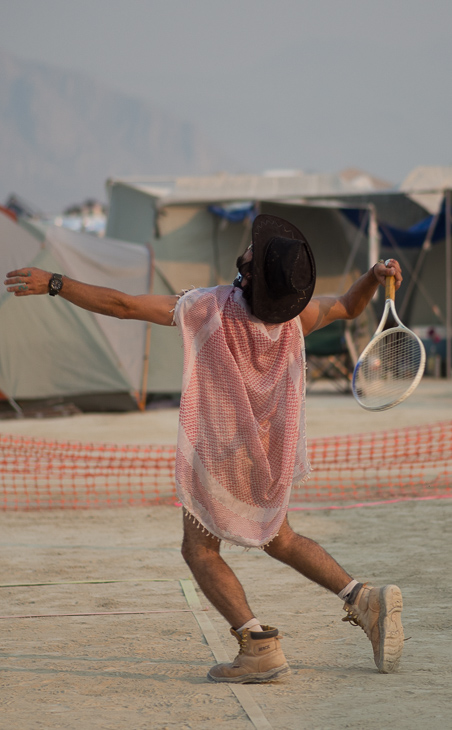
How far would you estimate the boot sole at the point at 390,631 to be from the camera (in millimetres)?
3398

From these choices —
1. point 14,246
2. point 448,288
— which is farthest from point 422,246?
point 14,246

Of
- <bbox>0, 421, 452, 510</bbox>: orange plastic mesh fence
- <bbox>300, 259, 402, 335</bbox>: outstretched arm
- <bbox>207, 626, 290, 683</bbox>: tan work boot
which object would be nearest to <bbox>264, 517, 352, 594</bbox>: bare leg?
<bbox>207, 626, 290, 683</bbox>: tan work boot

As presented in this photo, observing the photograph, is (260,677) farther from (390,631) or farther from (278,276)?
(278,276)

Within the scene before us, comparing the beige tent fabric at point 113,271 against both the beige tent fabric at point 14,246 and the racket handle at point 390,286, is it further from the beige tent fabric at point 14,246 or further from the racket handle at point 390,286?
the racket handle at point 390,286

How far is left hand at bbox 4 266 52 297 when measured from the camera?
3350mm

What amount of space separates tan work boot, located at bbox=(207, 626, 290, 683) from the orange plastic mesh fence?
3957 millimetres

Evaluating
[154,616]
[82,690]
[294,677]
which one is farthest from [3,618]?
[294,677]

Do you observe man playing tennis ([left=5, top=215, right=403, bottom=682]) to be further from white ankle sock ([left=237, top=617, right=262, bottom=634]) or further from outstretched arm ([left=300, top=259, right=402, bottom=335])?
outstretched arm ([left=300, top=259, right=402, bottom=335])

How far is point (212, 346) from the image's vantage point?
351 cm

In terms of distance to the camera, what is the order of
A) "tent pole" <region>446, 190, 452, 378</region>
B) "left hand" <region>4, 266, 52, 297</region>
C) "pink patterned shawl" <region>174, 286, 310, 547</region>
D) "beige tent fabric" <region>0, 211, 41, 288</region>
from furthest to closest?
"tent pole" <region>446, 190, 452, 378</region>
"beige tent fabric" <region>0, 211, 41, 288</region>
"pink patterned shawl" <region>174, 286, 310, 547</region>
"left hand" <region>4, 266, 52, 297</region>

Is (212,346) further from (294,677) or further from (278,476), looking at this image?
(294,677)

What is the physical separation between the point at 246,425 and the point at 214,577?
55 cm

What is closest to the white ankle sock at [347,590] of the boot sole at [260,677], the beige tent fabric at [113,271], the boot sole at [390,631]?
the boot sole at [390,631]

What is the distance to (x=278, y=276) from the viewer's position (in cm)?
341
